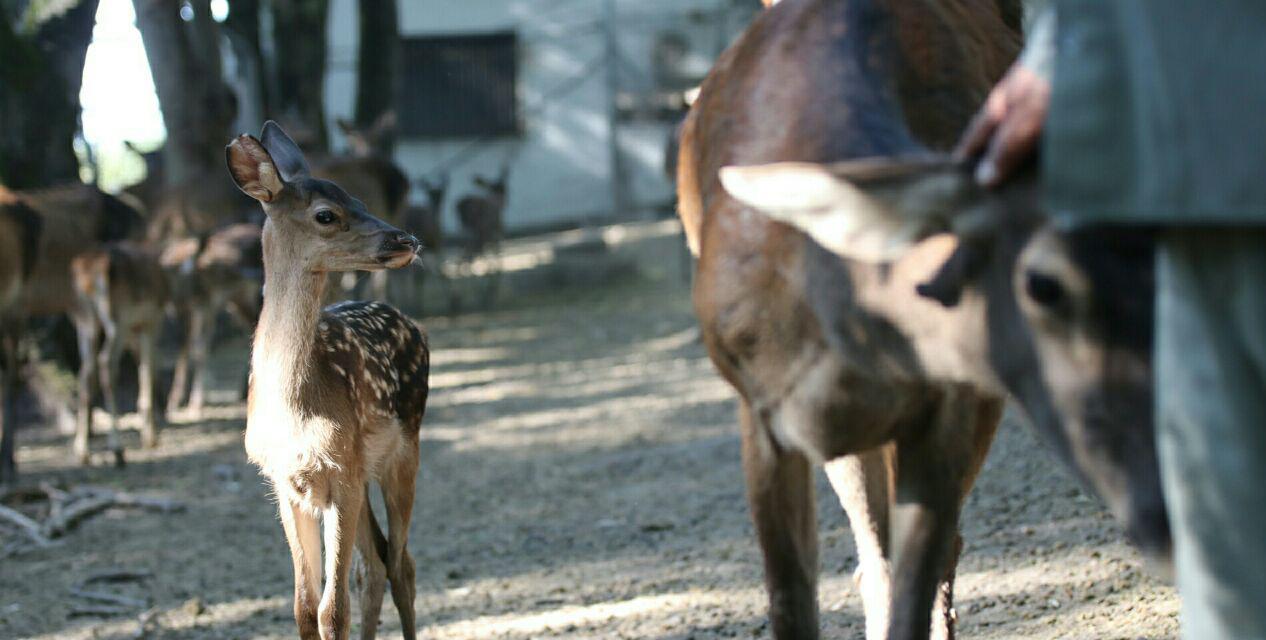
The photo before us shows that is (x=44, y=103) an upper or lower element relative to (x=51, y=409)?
upper

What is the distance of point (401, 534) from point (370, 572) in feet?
0.64

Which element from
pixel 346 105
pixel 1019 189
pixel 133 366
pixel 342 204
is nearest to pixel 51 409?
pixel 133 366

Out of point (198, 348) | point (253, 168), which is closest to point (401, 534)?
point (253, 168)

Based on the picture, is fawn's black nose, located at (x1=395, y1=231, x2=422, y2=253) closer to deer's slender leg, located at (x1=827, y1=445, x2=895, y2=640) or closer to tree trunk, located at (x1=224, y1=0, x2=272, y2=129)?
deer's slender leg, located at (x1=827, y1=445, x2=895, y2=640)

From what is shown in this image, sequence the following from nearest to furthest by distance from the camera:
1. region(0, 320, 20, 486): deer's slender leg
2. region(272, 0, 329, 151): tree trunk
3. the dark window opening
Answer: region(0, 320, 20, 486): deer's slender leg < region(272, 0, 329, 151): tree trunk < the dark window opening

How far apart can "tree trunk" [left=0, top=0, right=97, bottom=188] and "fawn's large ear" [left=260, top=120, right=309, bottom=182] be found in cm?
679

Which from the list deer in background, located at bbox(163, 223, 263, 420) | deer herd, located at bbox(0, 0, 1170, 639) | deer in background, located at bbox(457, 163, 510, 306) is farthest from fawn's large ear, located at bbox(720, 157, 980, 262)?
deer in background, located at bbox(457, 163, 510, 306)

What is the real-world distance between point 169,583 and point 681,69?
17823 mm

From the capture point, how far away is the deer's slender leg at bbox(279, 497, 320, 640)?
15.7ft

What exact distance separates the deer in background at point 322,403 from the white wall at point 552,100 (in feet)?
60.3

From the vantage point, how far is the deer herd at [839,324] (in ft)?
7.22

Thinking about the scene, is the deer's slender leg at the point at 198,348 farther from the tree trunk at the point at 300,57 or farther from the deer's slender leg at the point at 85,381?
the tree trunk at the point at 300,57

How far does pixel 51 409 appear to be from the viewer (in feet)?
36.2

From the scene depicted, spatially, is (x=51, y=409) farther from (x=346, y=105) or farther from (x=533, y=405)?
(x=346, y=105)
